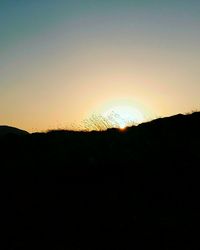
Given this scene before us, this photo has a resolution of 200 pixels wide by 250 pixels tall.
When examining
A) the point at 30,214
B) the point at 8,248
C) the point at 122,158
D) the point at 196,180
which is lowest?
the point at 8,248

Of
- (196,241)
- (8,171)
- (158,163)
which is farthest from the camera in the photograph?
(8,171)

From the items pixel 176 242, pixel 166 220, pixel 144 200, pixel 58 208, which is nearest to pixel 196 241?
pixel 176 242

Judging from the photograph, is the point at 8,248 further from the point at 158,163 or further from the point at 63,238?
the point at 158,163

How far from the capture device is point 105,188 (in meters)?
9.32

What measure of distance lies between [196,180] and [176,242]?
225 centimetres

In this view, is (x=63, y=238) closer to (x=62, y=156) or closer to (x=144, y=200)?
(x=144, y=200)

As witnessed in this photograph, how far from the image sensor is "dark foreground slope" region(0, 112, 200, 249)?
7.88 metres

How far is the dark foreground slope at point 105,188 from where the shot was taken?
7.88m

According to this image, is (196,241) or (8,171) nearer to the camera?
(196,241)

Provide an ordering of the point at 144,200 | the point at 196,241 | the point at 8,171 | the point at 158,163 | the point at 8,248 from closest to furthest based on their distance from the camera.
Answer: the point at 196,241
the point at 8,248
the point at 144,200
the point at 158,163
the point at 8,171

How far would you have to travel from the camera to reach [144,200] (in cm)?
876

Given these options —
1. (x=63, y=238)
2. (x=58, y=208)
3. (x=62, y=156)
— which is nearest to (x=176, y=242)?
(x=63, y=238)

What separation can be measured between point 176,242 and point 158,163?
111 inches

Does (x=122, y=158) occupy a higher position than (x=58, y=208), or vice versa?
(x=122, y=158)
